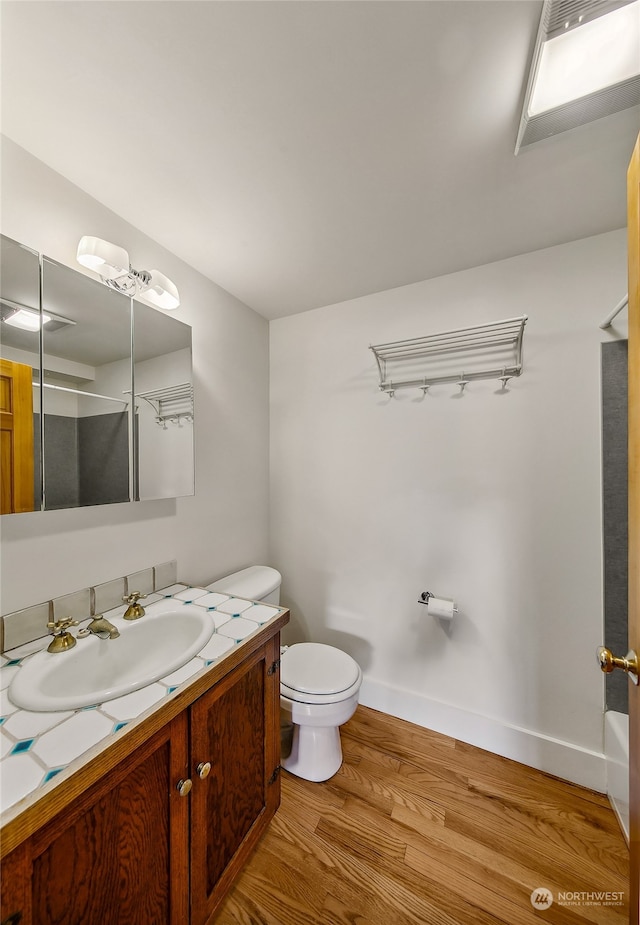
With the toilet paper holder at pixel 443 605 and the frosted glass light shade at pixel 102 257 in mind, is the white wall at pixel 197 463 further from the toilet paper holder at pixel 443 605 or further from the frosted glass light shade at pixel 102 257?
the toilet paper holder at pixel 443 605

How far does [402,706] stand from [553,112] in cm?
255

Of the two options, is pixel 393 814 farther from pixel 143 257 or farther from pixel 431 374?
pixel 143 257

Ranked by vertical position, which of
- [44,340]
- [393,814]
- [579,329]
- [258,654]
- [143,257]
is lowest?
[393,814]

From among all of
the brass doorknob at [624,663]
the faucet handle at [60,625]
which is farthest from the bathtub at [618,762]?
the faucet handle at [60,625]

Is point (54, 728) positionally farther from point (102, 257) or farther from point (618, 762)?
point (618, 762)

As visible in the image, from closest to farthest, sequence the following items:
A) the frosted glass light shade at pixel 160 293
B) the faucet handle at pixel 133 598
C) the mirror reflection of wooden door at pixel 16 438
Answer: the mirror reflection of wooden door at pixel 16 438
the faucet handle at pixel 133 598
the frosted glass light shade at pixel 160 293

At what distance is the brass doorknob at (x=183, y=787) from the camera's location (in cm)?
85

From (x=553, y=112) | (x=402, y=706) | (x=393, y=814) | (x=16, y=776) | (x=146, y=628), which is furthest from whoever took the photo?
(x=402, y=706)

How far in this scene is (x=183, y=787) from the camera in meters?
0.86

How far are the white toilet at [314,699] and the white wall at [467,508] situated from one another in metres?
0.40

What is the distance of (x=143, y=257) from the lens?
1438 mm

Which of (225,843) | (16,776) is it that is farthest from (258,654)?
(16,776)

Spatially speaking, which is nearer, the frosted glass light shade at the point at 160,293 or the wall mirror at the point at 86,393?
the wall mirror at the point at 86,393

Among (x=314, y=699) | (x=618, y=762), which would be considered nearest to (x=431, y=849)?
(x=314, y=699)
